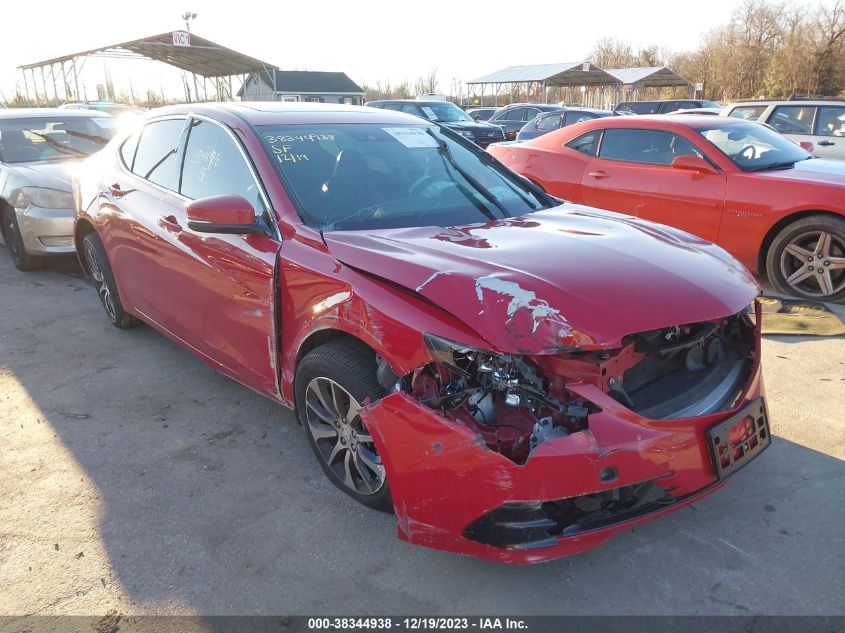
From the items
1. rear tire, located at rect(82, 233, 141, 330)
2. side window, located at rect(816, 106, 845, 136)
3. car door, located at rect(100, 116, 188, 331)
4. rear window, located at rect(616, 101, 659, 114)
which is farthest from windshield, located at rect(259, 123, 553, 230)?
rear window, located at rect(616, 101, 659, 114)

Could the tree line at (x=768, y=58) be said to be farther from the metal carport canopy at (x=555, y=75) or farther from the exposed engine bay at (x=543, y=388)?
the exposed engine bay at (x=543, y=388)

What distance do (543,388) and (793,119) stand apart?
1022 cm

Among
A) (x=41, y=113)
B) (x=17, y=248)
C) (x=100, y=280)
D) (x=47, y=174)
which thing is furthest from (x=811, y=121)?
(x=17, y=248)

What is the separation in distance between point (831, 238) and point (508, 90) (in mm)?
54864

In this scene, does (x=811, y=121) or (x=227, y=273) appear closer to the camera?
(x=227, y=273)

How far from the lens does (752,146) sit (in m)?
6.09

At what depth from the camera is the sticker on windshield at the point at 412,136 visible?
362 centimetres

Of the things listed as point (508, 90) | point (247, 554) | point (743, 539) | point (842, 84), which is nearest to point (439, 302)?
point (247, 554)

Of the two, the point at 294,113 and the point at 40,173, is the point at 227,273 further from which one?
the point at 40,173

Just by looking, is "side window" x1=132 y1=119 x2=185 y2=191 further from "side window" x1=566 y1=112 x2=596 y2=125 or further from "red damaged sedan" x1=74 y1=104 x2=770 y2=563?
"side window" x1=566 y1=112 x2=596 y2=125

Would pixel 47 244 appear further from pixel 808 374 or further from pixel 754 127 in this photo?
pixel 754 127

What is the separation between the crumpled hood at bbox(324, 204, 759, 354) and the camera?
211 centimetres

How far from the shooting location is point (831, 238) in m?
5.23

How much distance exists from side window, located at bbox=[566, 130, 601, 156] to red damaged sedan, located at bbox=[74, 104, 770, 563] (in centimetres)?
362
